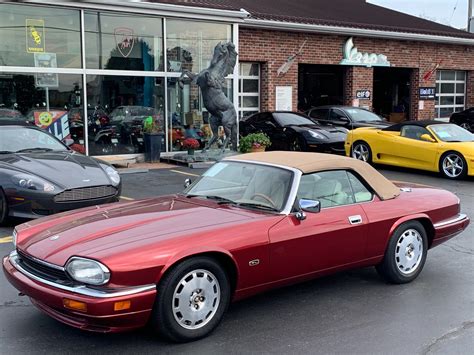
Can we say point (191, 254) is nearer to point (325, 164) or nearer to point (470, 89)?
point (325, 164)

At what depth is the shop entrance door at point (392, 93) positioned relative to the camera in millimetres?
23594

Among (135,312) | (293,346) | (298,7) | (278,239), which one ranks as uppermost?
(298,7)

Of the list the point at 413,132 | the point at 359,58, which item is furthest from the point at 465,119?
the point at 413,132

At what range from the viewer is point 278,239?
4430 mm

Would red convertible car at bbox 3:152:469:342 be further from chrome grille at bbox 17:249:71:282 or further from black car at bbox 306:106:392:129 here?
black car at bbox 306:106:392:129

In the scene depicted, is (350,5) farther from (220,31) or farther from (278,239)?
(278,239)

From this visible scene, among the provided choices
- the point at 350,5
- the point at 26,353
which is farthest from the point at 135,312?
the point at 350,5

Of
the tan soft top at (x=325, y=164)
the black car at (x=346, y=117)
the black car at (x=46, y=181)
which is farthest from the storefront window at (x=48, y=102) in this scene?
the tan soft top at (x=325, y=164)

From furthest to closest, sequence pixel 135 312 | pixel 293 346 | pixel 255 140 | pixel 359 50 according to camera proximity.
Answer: pixel 359 50, pixel 255 140, pixel 293 346, pixel 135 312

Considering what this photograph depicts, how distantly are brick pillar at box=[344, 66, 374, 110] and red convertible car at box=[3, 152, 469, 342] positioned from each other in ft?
50.2

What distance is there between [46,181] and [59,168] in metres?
0.44

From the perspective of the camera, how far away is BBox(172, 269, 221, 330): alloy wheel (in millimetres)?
3986

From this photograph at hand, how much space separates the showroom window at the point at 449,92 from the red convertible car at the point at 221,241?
19789mm

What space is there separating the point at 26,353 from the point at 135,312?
2.75 feet
